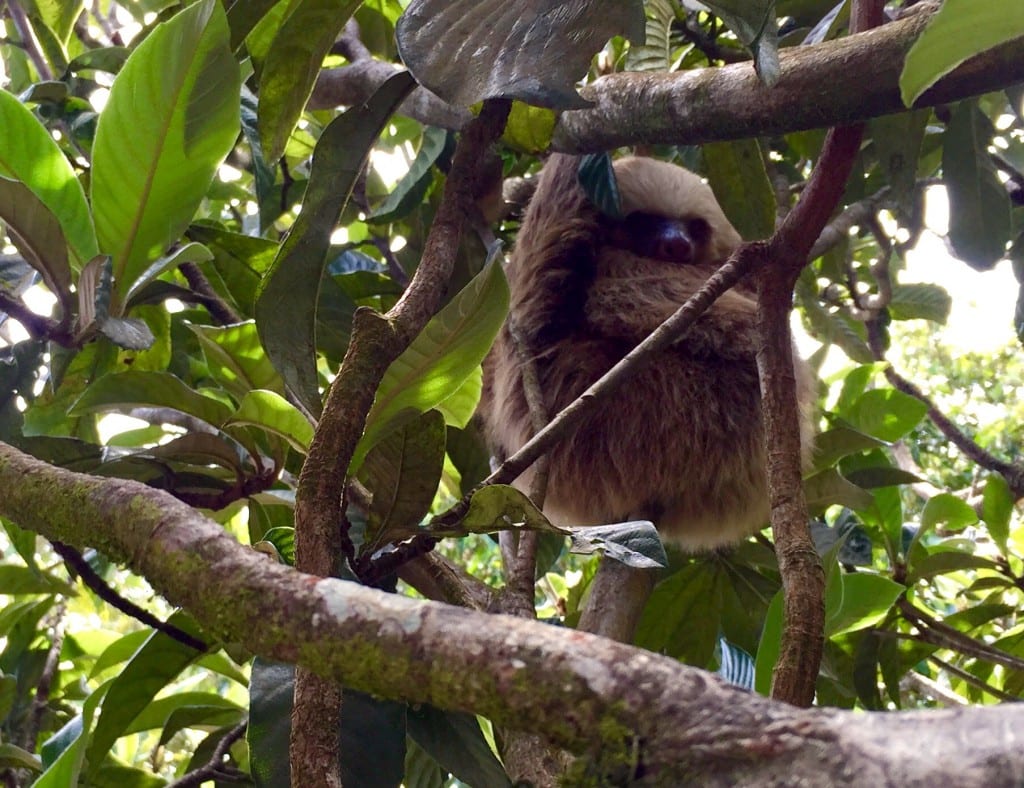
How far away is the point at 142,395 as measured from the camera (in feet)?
3.87

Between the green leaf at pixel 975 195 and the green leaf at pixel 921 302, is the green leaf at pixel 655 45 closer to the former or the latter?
the green leaf at pixel 975 195

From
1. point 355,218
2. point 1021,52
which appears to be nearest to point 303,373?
point 1021,52

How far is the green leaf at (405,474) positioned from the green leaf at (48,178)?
48cm

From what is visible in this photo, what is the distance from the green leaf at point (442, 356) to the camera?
0.89 metres

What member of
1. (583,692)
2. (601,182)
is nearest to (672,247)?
(601,182)

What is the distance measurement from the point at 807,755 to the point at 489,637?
0.14 metres

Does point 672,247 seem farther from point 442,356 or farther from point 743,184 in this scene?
point 442,356

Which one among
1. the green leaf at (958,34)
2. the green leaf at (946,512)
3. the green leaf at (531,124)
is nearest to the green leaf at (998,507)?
the green leaf at (946,512)

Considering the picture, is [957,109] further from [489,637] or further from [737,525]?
[489,637]

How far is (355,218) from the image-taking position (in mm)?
2127

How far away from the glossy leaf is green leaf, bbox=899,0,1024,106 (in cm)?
24

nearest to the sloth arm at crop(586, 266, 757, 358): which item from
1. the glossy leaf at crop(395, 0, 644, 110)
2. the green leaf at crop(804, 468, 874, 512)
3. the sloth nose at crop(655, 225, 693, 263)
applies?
the sloth nose at crop(655, 225, 693, 263)

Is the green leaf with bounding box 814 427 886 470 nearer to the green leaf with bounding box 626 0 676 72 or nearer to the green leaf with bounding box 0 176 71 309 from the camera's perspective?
the green leaf with bounding box 626 0 676 72

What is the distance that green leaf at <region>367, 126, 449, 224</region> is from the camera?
5.59 ft
